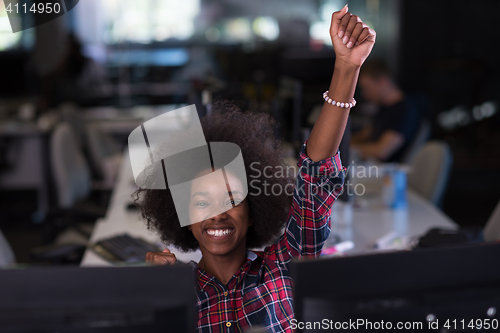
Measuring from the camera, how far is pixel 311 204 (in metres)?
1.07

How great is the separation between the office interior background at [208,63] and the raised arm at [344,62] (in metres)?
3.83

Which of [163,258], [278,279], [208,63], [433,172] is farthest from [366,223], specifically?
[208,63]

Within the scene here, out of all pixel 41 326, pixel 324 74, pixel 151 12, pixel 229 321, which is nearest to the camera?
pixel 41 326

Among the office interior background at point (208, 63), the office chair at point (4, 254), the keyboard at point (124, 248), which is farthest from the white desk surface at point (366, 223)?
the office interior background at point (208, 63)

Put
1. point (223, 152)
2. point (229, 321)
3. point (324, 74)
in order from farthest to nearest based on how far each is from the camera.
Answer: point (324, 74) < point (223, 152) < point (229, 321)

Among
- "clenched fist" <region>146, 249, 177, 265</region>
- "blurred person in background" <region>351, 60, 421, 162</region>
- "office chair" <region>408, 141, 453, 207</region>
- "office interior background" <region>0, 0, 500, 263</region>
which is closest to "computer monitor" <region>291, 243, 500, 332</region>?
"clenched fist" <region>146, 249, 177, 265</region>

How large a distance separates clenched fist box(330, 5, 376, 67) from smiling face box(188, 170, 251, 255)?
38cm

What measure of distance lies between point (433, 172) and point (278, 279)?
1723mm

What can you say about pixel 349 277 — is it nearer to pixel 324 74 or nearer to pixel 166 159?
pixel 166 159

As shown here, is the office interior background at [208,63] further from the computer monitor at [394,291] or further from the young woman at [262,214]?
the computer monitor at [394,291]

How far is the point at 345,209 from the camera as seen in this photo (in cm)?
202

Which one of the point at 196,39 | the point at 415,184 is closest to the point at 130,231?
the point at 415,184

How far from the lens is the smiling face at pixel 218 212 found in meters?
1.13

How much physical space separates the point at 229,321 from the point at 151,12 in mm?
6224
